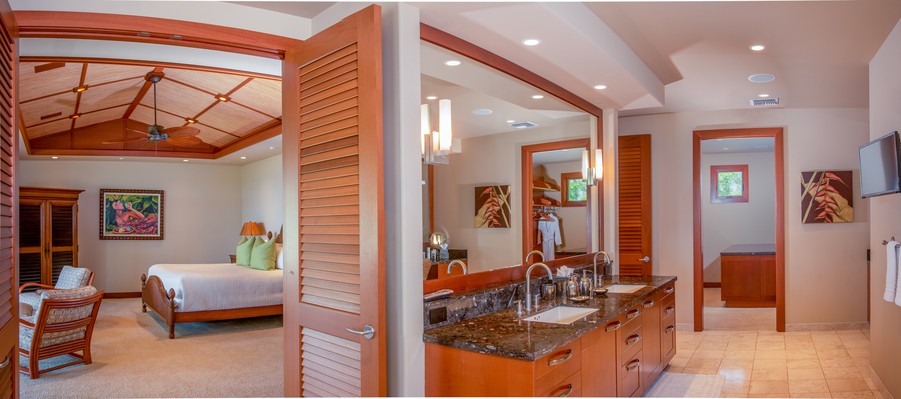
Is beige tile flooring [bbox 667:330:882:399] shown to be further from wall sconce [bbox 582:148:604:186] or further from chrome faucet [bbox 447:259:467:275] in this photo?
chrome faucet [bbox 447:259:467:275]

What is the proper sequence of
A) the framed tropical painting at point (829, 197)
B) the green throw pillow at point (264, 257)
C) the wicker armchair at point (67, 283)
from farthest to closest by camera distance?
the green throw pillow at point (264, 257) → the framed tropical painting at point (829, 197) → the wicker armchair at point (67, 283)

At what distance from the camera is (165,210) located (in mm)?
9383

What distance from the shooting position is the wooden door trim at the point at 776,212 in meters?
5.75

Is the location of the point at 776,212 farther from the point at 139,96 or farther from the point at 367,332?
the point at 139,96

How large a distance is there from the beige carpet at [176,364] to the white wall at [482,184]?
1834 mm

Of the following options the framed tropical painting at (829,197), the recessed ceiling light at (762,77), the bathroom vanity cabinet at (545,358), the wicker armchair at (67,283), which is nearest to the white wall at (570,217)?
the bathroom vanity cabinet at (545,358)

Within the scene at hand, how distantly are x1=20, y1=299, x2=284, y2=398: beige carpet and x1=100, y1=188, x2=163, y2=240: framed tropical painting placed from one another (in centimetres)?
299

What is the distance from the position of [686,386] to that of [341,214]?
9.79 ft

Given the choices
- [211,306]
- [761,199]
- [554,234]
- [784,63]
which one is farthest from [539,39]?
[761,199]

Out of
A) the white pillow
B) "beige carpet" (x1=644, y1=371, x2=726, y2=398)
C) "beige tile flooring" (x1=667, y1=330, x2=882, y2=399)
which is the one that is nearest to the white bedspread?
the white pillow

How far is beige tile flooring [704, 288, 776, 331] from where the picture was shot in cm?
602

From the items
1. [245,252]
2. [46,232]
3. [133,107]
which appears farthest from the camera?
[46,232]

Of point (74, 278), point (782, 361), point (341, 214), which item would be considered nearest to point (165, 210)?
point (74, 278)

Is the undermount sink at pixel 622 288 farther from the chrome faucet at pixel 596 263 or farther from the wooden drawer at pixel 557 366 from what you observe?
the wooden drawer at pixel 557 366
